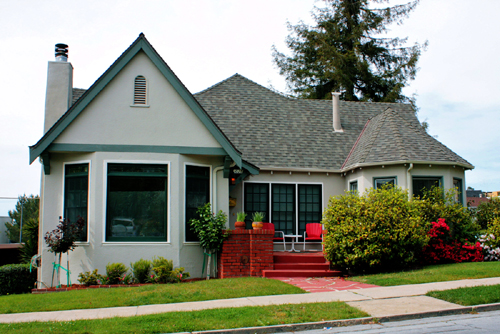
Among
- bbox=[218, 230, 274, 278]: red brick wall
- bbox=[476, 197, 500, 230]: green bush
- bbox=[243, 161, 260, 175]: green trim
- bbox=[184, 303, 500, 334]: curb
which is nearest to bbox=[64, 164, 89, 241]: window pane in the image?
bbox=[218, 230, 274, 278]: red brick wall

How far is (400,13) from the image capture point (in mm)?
32312

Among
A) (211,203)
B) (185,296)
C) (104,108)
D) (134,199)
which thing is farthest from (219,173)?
(185,296)

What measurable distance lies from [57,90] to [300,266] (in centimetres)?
823

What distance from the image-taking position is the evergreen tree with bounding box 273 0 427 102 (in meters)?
30.9

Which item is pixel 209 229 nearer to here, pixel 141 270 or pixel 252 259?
pixel 252 259

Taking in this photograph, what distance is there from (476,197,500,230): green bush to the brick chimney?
42.0 feet

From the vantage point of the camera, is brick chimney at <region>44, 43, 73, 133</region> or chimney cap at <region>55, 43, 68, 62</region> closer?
brick chimney at <region>44, 43, 73, 133</region>

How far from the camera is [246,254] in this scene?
38.5 feet

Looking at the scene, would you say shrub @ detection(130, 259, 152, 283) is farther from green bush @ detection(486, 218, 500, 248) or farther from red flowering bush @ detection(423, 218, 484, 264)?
green bush @ detection(486, 218, 500, 248)

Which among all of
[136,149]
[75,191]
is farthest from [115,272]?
[136,149]

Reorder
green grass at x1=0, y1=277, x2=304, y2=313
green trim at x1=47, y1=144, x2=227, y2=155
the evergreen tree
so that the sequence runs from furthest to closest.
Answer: the evergreen tree < green trim at x1=47, y1=144, x2=227, y2=155 < green grass at x1=0, y1=277, x2=304, y2=313

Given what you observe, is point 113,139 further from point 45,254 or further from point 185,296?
point 185,296

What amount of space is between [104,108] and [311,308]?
7.24 m

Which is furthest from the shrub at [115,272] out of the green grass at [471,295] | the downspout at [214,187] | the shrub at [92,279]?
the green grass at [471,295]
